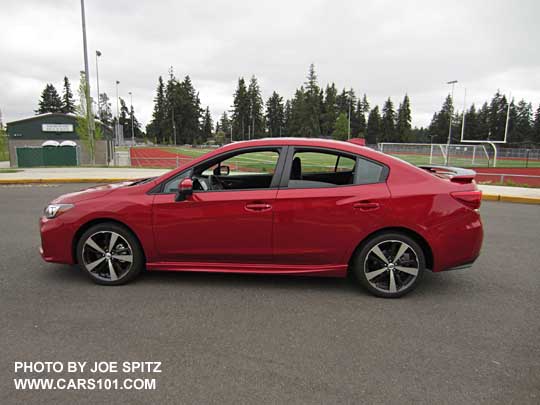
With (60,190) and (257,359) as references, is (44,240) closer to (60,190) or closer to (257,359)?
(257,359)

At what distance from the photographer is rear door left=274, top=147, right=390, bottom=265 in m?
3.52

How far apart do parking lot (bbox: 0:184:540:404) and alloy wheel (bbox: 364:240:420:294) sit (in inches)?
6.7

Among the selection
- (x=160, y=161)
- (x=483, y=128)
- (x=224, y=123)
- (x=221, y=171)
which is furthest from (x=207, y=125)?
(x=221, y=171)

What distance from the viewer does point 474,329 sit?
3.07 metres

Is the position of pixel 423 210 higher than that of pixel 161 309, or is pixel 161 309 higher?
pixel 423 210

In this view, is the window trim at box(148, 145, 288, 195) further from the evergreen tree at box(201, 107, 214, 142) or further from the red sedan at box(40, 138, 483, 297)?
the evergreen tree at box(201, 107, 214, 142)

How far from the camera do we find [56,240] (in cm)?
383

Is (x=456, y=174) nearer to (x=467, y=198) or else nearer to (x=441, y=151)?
(x=467, y=198)

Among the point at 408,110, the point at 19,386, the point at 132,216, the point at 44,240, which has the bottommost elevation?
the point at 19,386

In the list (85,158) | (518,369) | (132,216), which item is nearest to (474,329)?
(518,369)

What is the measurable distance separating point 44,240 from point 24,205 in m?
5.86

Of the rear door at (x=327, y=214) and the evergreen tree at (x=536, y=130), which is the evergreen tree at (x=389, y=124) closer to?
the evergreen tree at (x=536, y=130)

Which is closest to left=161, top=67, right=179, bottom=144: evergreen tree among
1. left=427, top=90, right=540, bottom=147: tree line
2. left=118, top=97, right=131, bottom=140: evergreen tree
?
left=118, top=97, right=131, bottom=140: evergreen tree

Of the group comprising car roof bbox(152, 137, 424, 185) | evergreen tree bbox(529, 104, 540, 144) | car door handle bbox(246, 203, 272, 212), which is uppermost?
evergreen tree bbox(529, 104, 540, 144)
